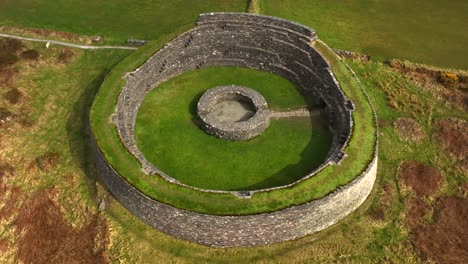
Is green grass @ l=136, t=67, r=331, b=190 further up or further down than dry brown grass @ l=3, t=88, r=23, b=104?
further down

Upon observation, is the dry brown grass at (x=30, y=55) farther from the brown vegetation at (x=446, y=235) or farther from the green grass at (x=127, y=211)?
the brown vegetation at (x=446, y=235)

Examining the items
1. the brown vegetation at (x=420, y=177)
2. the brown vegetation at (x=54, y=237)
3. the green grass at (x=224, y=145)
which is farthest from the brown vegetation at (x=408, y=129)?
the brown vegetation at (x=54, y=237)

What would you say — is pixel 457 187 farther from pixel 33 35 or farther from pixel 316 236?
pixel 33 35

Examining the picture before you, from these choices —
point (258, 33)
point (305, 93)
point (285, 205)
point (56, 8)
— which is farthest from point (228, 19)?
point (56, 8)

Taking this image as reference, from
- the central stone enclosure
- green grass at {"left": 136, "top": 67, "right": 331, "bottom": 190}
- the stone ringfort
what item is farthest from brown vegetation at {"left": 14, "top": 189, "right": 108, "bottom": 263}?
the central stone enclosure

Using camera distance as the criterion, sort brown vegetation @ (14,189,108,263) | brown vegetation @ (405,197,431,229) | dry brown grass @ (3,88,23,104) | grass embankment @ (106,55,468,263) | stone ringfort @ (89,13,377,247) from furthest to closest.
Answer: dry brown grass @ (3,88,23,104) < brown vegetation @ (405,197,431,229) < brown vegetation @ (14,189,108,263) < grass embankment @ (106,55,468,263) < stone ringfort @ (89,13,377,247)

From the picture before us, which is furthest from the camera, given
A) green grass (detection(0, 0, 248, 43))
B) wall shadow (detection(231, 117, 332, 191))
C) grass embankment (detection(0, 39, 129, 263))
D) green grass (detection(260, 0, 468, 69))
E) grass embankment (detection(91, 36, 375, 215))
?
green grass (detection(0, 0, 248, 43))

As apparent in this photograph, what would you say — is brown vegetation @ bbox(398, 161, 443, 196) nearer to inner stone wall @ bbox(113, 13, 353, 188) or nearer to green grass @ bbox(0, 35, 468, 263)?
green grass @ bbox(0, 35, 468, 263)
